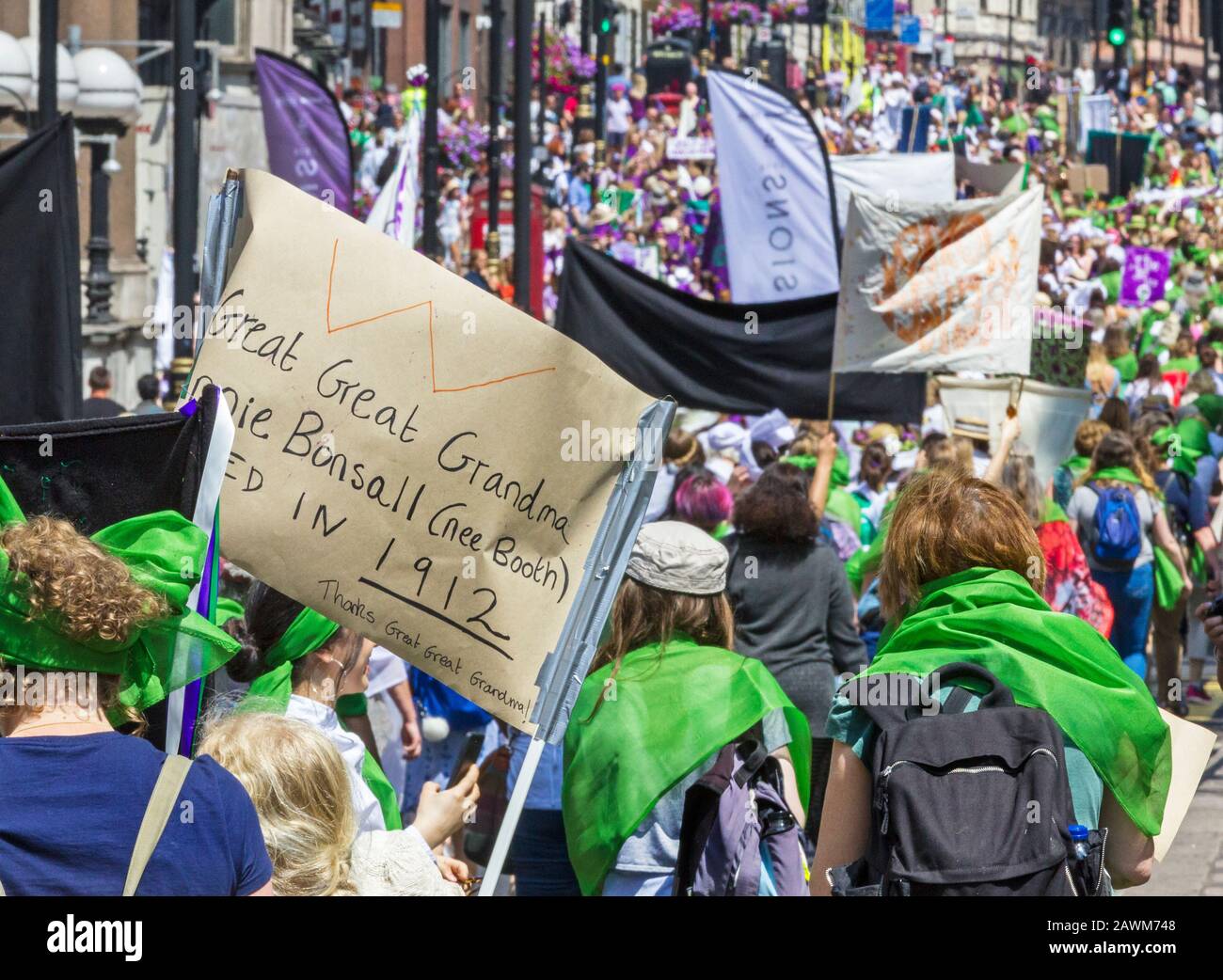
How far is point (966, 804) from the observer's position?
3213 mm

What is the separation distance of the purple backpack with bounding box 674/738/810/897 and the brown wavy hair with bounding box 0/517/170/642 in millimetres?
1462

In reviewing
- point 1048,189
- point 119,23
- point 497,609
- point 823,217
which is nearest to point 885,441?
point 823,217

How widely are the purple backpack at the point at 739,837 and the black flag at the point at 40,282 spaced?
2.57 metres

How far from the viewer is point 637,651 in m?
4.61

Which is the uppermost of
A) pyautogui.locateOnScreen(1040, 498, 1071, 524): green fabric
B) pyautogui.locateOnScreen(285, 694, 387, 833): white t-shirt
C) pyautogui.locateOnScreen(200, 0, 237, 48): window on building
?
pyautogui.locateOnScreen(200, 0, 237, 48): window on building

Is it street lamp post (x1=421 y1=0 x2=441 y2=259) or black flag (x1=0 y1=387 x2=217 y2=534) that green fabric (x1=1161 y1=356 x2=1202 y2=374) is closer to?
street lamp post (x1=421 y1=0 x2=441 y2=259)

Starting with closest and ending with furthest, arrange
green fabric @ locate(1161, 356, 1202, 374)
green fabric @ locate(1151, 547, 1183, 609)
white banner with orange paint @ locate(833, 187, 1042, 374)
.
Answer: white banner with orange paint @ locate(833, 187, 1042, 374)
green fabric @ locate(1151, 547, 1183, 609)
green fabric @ locate(1161, 356, 1202, 374)

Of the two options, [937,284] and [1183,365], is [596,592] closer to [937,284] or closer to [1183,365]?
[937,284]

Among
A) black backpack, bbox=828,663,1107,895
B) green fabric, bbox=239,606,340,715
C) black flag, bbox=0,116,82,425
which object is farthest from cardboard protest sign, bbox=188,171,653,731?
black flag, bbox=0,116,82,425

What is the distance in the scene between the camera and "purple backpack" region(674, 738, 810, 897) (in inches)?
163

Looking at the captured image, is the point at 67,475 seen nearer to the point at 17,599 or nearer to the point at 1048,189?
the point at 17,599

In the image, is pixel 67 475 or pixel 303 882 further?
pixel 67 475

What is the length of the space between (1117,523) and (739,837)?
5.78m
